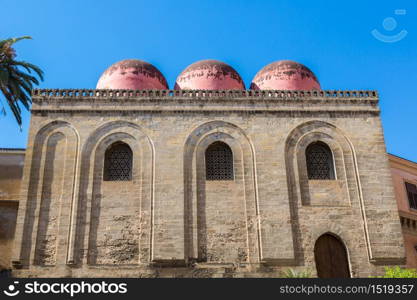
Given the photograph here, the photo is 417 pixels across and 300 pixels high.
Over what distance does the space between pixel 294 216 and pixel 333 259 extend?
5.42ft

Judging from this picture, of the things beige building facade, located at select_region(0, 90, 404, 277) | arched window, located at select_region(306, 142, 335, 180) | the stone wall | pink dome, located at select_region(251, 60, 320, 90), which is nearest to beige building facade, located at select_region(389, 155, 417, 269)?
beige building facade, located at select_region(0, 90, 404, 277)

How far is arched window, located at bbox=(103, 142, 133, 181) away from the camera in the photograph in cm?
1470

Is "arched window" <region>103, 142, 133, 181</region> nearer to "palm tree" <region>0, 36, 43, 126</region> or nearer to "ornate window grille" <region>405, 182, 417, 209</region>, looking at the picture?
"palm tree" <region>0, 36, 43, 126</region>

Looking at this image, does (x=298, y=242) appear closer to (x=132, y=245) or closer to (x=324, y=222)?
(x=324, y=222)

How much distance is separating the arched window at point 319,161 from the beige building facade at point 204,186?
1.4 inches

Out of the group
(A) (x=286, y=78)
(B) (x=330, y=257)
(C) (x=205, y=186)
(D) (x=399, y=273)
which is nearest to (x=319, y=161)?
(B) (x=330, y=257)

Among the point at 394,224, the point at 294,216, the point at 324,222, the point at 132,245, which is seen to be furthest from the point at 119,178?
the point at 394,224

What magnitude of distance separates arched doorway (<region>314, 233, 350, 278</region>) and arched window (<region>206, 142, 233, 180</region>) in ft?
11.1

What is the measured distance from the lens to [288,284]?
884 cm

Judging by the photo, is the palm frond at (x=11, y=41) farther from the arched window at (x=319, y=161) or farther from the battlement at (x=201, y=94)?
the arched window at (x=319, y=161)

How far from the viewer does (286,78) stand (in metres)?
17.0

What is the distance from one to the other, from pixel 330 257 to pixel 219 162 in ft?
14.5

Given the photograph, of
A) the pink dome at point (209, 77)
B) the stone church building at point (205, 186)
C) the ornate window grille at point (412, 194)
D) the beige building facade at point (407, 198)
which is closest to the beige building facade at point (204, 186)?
the stone church building at point (205, 186)

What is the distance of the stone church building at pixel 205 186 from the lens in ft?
44.2
